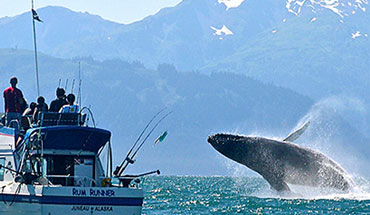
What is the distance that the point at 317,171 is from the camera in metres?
35.8

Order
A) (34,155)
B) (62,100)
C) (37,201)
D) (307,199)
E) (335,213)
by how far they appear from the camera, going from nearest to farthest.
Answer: (37,201) < (34,155) < (62,100) < (335,213) < (307,199)

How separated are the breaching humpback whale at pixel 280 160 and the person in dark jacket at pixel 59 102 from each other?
1089 centimetres

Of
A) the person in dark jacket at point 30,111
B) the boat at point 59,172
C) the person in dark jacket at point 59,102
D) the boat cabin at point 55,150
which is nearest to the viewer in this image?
the boat at point 59,172

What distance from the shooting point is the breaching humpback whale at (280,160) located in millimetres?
34125

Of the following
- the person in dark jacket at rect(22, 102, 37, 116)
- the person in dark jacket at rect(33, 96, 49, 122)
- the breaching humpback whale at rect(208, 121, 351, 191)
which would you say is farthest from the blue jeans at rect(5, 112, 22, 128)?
the breaching humpback whale at rect(208, 121, 351, 191)

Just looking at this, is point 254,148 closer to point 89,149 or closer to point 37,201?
point 89,149

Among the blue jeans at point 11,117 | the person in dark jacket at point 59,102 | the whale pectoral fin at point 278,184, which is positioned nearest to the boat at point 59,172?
the blue jeans at point 11,117

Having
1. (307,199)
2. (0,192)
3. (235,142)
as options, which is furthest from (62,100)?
(307,199)

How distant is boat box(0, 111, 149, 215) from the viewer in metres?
20.9

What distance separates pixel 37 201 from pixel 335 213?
14.8 meters

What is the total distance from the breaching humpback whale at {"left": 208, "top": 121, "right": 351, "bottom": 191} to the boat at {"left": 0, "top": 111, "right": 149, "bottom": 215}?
433 inches

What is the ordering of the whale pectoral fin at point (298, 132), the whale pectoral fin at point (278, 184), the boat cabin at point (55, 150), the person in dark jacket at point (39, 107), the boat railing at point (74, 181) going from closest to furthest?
the boat cabin at point (55, 150), the boat railing at point (74, 181), the person in dark jacket at point (39, 107), the whale pectoral fin at point (298, 132), the whale pectoral fin at point (278, 184)

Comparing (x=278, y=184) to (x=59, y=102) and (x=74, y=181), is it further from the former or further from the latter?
(x=74, y=181)

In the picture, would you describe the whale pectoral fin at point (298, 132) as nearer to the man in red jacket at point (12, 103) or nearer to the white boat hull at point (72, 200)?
the man in red jacket at point (12, 103)
